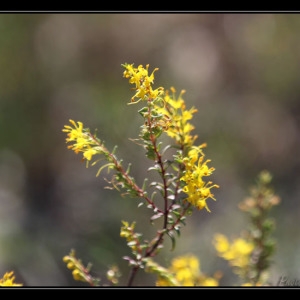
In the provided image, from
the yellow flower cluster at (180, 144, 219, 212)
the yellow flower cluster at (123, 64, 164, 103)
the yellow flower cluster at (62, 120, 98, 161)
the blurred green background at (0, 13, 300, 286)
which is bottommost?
the blurred green background at (0, 13, 300, 286)

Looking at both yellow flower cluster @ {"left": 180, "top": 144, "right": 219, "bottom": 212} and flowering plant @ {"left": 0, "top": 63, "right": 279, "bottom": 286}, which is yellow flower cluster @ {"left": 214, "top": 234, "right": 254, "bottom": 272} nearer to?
flowering plant @ {"left": 0, "top": 63, "right": 279, "bottom": 286}

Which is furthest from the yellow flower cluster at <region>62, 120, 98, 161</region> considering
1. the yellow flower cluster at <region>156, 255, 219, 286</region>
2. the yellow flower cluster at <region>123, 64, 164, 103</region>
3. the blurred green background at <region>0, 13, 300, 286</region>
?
the blurred green background at <region>0, 13, 300, 286</region>

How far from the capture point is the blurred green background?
4.59 metres

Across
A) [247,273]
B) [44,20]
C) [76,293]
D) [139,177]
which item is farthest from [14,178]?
[76,293]

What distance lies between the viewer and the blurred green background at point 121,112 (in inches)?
181

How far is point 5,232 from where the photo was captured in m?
4.54

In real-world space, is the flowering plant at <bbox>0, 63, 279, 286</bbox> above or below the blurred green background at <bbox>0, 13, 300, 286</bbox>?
above

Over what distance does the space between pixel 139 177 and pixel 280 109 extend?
1.77m

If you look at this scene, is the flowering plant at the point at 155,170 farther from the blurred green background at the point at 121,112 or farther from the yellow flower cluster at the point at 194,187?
the blurred green background at the point at 121,112

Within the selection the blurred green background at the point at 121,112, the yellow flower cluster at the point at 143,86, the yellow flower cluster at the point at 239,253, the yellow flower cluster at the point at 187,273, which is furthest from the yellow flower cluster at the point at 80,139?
the blurred green background at the point at 121,112

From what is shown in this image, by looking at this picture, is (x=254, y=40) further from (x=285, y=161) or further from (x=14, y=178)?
(x=14, y=178)

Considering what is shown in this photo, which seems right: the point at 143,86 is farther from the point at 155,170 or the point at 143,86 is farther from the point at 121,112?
the point at 121,112

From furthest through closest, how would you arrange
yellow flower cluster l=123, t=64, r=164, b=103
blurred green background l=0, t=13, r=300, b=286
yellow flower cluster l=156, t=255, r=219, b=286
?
1. blurred green background l=0, t=13, r=300, b=286
2. yellow flower cluster l=156, t=255, r=219, b=286
3. yellow flower cluster l=123, t=64, r=164, b=103

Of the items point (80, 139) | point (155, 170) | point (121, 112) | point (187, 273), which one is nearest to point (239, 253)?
point (187, 273)
